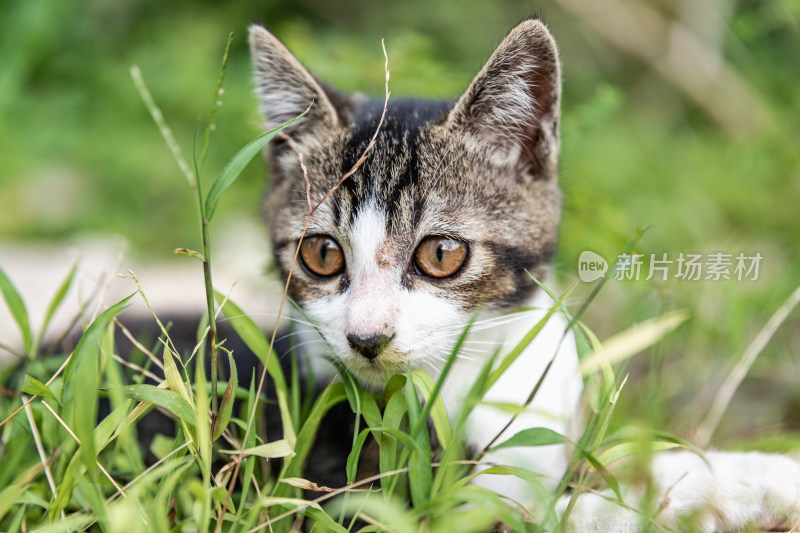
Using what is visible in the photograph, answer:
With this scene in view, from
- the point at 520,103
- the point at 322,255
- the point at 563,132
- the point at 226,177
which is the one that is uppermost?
the point at 563,132

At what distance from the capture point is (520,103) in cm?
189

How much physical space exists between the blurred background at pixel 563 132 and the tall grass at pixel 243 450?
0.94 m

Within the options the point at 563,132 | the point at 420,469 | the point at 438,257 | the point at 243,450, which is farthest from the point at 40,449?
the point at 563,132

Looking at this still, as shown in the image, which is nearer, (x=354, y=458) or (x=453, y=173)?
(x=354, y=458)

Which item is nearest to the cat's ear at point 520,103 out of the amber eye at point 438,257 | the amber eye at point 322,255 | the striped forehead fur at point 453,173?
the striped forehead fur at point 453,173

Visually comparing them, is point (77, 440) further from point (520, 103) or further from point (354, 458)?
point (520, 103)

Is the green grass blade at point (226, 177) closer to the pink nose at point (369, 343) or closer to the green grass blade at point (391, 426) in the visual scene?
the pink nose at point (369, 343)

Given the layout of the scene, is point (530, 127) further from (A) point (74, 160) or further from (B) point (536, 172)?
(A) point (74, 160)

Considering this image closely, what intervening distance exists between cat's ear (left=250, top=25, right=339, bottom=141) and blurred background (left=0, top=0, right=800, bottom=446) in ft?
2.25

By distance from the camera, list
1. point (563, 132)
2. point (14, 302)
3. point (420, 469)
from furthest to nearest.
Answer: point (563, 132)
point (14, 302)
point (420, 469)

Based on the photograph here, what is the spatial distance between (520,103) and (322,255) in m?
0.71

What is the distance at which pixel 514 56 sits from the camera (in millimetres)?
1806

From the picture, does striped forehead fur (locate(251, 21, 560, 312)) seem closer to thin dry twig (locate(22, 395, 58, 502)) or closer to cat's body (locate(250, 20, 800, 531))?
cat's body (locate(250, 20, 800, 531))

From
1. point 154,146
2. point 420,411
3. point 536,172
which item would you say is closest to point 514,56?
point 536,172
